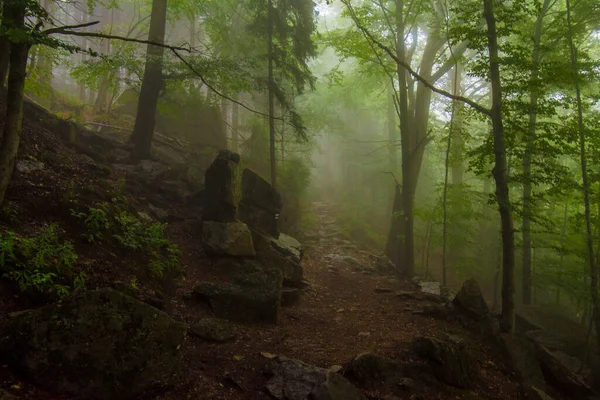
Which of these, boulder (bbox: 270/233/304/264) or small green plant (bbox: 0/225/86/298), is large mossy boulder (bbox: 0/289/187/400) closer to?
small green plant (bbox: 0/225/86/298)

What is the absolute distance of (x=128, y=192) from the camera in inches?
422

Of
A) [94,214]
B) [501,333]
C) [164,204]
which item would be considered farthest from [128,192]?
[501,333]

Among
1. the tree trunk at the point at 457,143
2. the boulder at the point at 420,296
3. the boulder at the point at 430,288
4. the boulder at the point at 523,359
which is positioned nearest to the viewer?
the boulder at the point at 523,359

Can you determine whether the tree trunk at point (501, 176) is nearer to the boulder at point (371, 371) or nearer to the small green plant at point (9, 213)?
the boulder at point (371, 371)

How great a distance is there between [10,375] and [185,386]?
1.79 metres

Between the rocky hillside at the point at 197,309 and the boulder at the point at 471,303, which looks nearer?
the rocky hillside at the point at 197,309

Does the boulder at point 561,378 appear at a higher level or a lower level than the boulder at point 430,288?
lower

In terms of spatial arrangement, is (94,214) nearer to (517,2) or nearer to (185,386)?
(185,386)

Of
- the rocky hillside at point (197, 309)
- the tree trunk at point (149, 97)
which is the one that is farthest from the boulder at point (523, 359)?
the tree trunk at point (149, 97)

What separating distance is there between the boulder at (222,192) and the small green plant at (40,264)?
14.8 feet

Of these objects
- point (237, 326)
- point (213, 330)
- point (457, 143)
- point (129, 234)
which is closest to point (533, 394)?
point (237, 326)

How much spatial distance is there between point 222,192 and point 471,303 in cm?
692

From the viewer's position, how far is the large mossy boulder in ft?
12.2

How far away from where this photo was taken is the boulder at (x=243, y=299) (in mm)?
7398
